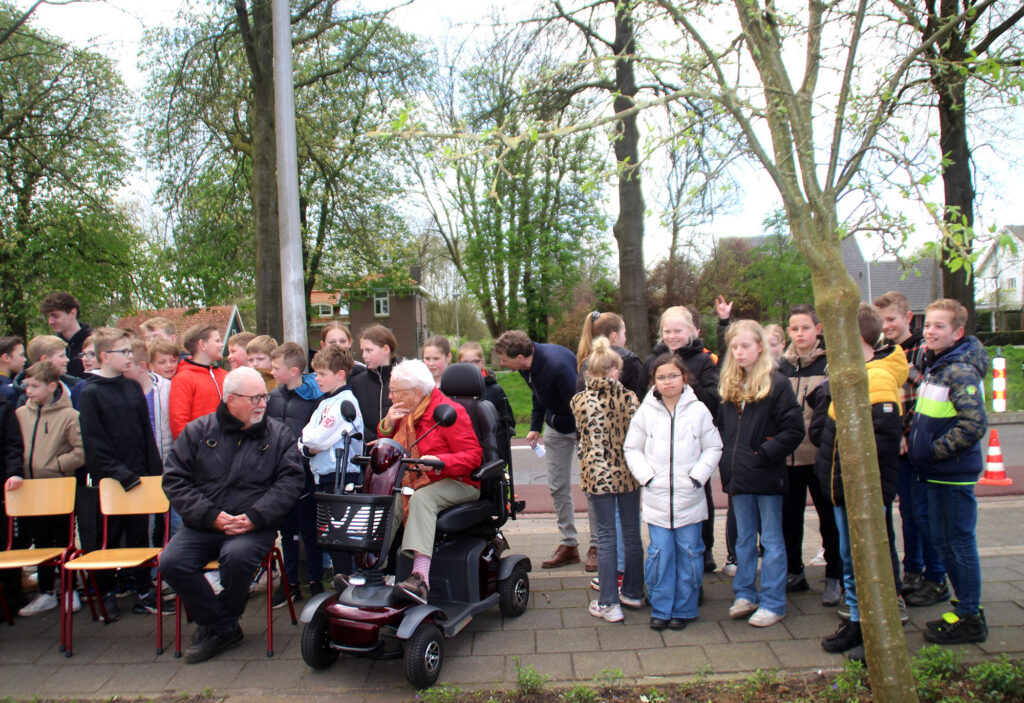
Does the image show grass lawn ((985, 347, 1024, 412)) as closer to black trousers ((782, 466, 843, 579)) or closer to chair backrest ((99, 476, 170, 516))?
black trousers ((782, 466, 843, 579))

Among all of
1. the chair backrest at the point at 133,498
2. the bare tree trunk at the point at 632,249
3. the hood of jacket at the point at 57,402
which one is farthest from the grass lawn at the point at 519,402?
the hood of jacket at the point at 57,402

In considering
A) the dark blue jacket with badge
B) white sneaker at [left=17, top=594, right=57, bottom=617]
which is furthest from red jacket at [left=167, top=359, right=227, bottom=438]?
the dark blue jacket with badge

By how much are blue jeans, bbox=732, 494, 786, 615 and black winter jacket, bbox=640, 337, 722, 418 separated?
847mm

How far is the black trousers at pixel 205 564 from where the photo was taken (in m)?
4.27

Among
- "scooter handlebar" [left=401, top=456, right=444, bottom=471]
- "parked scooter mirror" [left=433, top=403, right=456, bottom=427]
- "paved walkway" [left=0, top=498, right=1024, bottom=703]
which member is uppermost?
"parked scooter mirror" [left=433, top=403, right=456, bottom=427]

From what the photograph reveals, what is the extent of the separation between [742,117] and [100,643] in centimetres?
477

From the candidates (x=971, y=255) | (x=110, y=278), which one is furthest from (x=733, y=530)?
(x=110, y=278)

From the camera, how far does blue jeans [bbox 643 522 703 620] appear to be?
437 centimetres

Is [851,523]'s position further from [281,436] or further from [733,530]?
[281,436]

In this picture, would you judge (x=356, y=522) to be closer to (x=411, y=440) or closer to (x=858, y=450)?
(x=411, y=440)

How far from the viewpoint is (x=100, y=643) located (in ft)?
15.1

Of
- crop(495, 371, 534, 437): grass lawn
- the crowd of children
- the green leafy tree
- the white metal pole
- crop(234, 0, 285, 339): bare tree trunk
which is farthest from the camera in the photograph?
the green leafy tree

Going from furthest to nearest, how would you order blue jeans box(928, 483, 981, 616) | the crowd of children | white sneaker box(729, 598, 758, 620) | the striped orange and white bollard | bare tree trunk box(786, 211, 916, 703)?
1. the striped orange and white bollard
2. white sneaker box(729, 598, 758, 620)
3. the crowd of children
4. blue jeans box(928, 483, 981, 616)
5. bare tree trunk box(786, 211, 916, 703)

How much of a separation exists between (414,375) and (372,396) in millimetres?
1194
